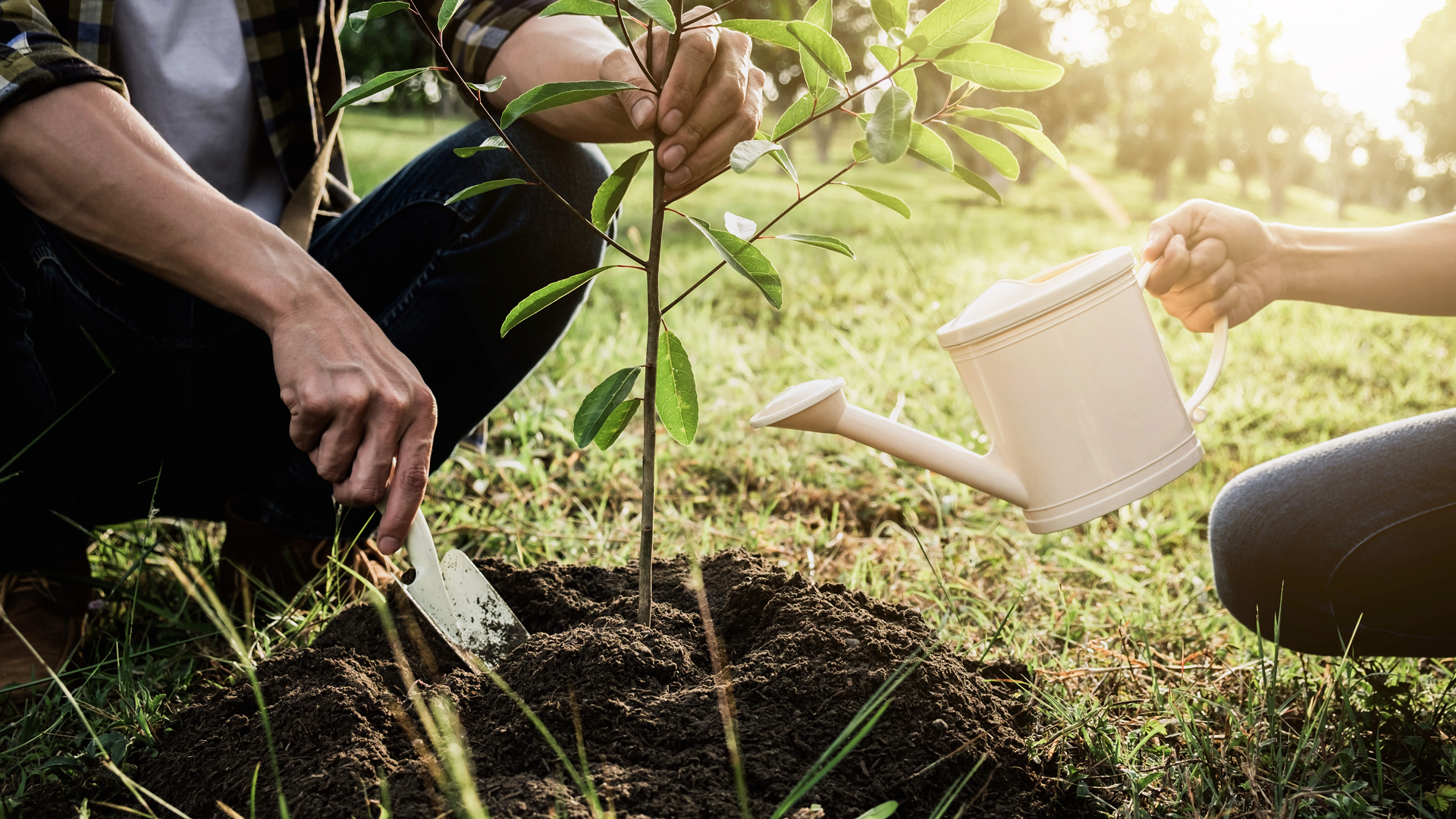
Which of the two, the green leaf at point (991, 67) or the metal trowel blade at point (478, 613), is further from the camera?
the metal trowel blade at point (478, 613)

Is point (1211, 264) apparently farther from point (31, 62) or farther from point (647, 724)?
point (31, 62)

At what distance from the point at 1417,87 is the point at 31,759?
36648 millimetres

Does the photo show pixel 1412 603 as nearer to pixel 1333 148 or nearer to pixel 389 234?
pixel 389 234

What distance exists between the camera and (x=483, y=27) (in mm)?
1566

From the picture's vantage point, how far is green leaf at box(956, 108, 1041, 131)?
946mm

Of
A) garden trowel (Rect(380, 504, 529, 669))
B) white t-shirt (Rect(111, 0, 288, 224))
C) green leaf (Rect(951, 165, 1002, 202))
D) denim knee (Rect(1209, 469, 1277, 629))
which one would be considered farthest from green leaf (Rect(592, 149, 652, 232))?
denim knee (Rect(1209, 469, 1277, 629))

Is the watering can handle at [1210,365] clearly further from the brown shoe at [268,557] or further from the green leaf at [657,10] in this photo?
the brown shoe at [268,557]

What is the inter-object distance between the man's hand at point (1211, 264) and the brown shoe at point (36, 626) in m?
1.86

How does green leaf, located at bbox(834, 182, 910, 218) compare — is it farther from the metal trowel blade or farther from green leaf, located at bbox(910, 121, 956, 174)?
the metal trowel blade

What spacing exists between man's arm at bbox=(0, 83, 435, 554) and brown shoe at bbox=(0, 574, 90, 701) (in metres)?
0.63

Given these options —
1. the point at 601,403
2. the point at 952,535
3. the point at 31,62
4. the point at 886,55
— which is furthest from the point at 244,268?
the point at 952,535

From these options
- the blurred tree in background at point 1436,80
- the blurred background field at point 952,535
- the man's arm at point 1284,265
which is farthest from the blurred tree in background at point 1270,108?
the man's arm at point 1284,265

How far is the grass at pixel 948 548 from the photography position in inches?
45.5

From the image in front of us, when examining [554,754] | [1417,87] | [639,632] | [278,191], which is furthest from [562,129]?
[1417,87]
